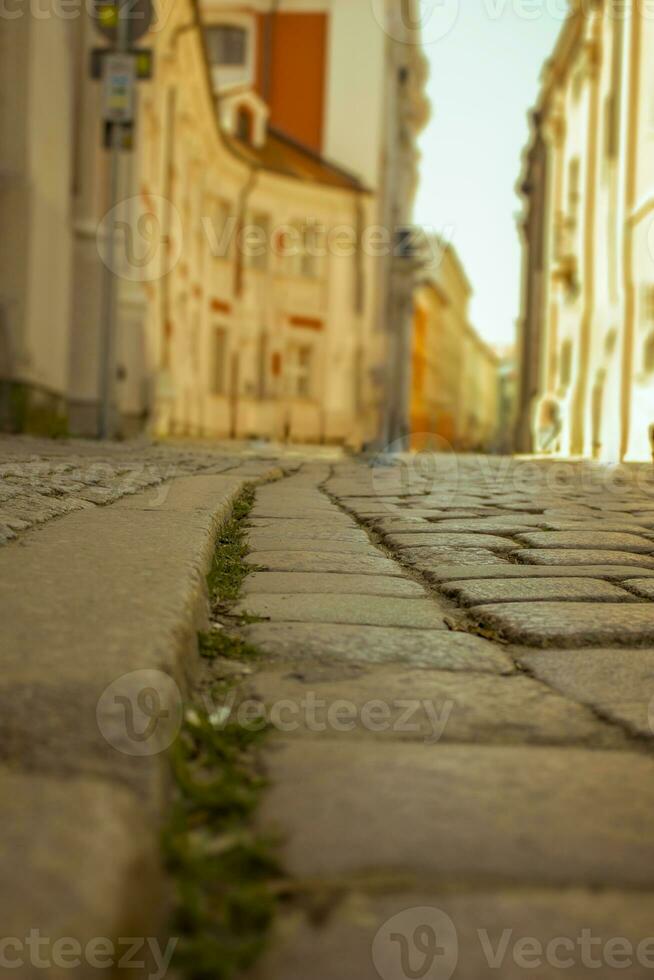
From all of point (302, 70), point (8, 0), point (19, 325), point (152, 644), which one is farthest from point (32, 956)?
point (302, 70)

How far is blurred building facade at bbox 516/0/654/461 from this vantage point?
18.5 m

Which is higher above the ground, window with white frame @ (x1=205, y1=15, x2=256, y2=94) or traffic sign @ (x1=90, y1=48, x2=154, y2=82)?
window with white frame @ (x1=205, y1=15, x2=256, y2=94)

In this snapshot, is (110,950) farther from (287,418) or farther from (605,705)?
(287,418)

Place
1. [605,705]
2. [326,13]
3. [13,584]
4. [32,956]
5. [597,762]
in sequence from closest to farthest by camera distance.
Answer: [32,956] → [597,762] → [605,705] → [13,584] → [326,13]

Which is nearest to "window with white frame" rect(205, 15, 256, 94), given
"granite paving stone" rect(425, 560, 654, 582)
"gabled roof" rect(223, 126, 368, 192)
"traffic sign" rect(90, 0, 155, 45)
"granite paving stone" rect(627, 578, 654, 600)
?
"gabled roof" rect(223, 126, 368, 192)

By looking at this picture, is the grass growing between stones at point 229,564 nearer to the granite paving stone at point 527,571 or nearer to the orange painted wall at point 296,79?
the granite paving stone at point 527,571

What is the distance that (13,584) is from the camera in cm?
209

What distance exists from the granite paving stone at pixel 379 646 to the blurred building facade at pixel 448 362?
38.1 metres

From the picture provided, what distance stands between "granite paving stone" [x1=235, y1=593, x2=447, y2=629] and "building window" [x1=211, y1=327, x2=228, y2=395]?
2463 cm

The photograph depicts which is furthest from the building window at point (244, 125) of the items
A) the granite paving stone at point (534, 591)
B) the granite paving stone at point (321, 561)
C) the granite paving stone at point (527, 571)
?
the granite paving stone at point (534, 591)

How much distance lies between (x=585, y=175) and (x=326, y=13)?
11078mm

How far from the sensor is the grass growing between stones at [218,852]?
0.99 m

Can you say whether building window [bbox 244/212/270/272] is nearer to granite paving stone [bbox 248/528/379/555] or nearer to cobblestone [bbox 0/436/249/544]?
cobblestone [bbox 0/436/249/544]

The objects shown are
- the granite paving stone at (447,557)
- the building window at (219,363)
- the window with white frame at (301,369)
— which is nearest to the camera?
the granite paving stone at (447,557)
